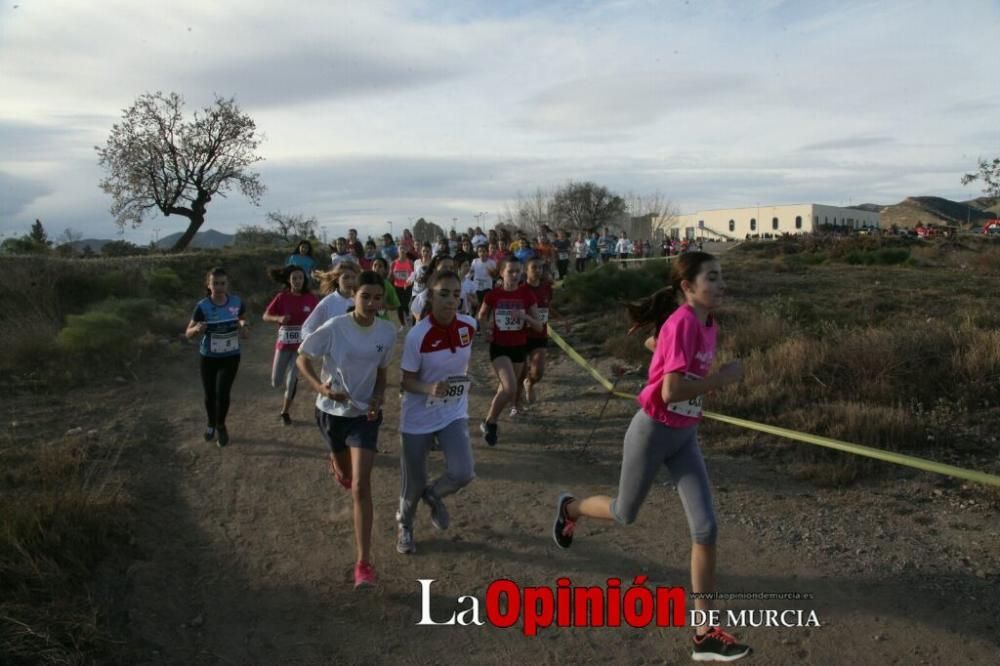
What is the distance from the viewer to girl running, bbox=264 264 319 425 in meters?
8.02

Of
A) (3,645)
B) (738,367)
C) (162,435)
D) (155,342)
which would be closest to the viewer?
(3,645)

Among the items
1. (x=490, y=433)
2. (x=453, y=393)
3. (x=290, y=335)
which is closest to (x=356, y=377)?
(x=453, y=393)

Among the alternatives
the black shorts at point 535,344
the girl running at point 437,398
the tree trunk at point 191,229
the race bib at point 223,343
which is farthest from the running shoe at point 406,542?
the tree trunk at point 191,229

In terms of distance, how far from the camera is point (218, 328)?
7.07 meters

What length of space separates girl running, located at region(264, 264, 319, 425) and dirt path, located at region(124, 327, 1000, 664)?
1.14m

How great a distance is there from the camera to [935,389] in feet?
23.7

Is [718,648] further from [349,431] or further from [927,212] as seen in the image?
[927,212]

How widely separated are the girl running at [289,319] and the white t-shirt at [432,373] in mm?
3739

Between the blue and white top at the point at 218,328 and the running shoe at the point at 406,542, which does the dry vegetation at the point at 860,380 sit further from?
the blue and white top at the point at 218,328

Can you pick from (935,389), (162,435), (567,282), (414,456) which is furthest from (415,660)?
(567,282)

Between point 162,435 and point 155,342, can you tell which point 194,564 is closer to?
point 162,435

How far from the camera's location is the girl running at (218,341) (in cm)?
708

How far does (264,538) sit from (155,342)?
8.57 metres

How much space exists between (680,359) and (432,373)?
176 cm
